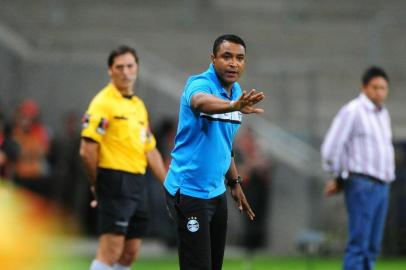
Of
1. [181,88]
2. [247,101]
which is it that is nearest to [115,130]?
[247,101]

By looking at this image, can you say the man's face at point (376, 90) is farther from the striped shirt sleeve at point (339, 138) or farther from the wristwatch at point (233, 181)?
the wristwatch at point (233, 181)

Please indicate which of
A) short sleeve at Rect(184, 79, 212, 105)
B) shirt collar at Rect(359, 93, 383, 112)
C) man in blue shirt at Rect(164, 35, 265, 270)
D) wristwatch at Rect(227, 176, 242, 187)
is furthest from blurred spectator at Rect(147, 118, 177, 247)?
short sleeve at Rect(184, 79, 212, 105)

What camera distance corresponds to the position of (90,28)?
19.0m

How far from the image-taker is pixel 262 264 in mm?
14492

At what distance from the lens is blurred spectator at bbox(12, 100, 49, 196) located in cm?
1553

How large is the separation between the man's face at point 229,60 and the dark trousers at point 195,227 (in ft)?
2.89

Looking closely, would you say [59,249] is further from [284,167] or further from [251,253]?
[284,167]

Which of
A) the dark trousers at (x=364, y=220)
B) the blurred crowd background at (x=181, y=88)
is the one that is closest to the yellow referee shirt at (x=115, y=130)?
the dark trousers at (x=364, y=220)

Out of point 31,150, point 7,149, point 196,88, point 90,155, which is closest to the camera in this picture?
point 196,88

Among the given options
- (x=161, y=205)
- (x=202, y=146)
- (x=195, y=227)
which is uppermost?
(x=202, y=146)

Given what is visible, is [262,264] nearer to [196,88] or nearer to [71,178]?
[71,178]

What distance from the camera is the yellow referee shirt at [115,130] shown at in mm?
9000

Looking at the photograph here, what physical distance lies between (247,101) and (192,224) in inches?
47.1

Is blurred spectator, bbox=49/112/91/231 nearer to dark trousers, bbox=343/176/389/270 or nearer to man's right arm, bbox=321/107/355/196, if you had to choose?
man's right arm, bbox=321/107/355/196
